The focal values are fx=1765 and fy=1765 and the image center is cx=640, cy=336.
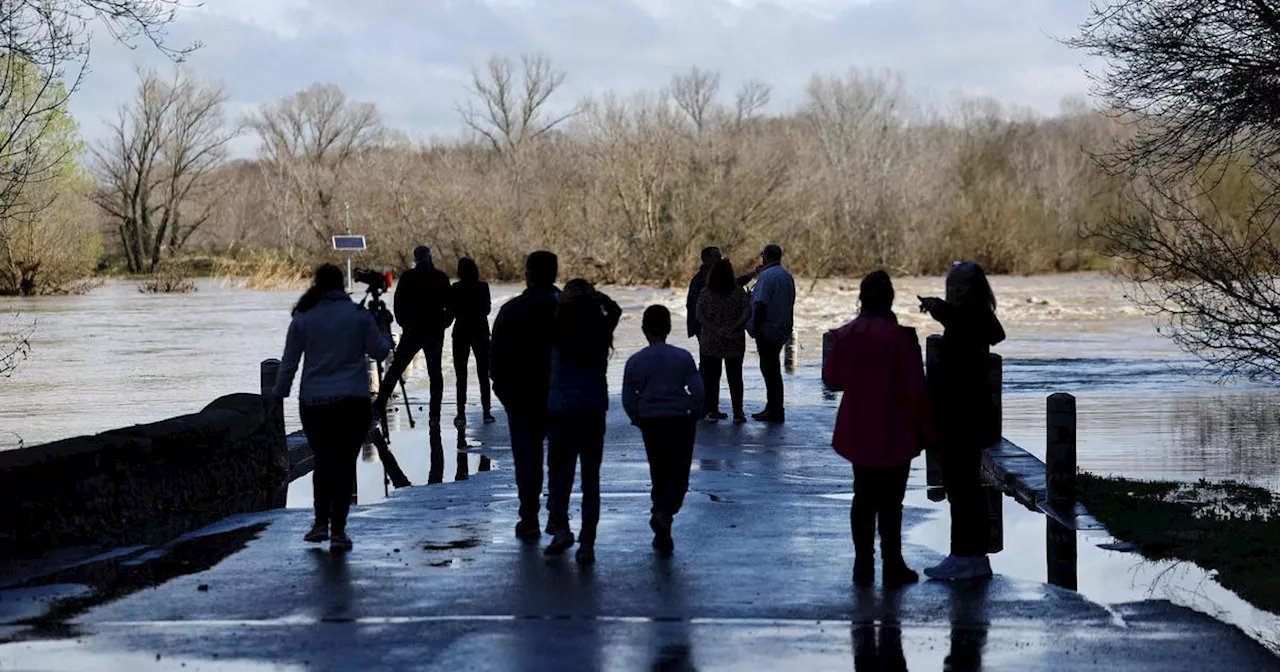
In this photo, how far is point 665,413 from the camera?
1039 cm

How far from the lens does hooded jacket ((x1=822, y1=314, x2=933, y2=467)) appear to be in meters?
9.08

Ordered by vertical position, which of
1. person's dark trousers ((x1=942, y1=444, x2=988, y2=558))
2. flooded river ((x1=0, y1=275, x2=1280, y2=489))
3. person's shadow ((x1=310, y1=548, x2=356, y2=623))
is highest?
person's dark trousers ((x1=942, y1=444, x2=988, y2=558))

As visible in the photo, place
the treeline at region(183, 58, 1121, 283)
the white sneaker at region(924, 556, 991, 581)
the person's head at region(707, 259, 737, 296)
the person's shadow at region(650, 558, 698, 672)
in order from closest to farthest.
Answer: the person's shadow at region(650, 558, 698, 672)
the white sneaker at region(924, 556, 991, 581)
the person's head at region(707, 259, 737, 296)
the treeline at region(183, 58, 1121, 283)

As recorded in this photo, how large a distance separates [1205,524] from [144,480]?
7132mm

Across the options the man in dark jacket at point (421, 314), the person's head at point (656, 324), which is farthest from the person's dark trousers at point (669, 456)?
the man in dark jacket at point (421, 314)

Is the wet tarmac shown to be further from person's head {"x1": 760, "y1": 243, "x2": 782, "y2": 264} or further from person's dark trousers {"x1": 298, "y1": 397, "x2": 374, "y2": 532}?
person's head {"x1": 760, "y1": 243, "x2": 782, "y2": 264}

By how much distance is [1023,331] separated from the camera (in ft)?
133

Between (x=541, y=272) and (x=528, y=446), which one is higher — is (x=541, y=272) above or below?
above

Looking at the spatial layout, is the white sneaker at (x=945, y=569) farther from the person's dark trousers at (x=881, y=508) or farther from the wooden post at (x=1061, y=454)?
the wooden post at (x=1061, y=454)

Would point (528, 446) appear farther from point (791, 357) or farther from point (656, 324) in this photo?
point (791, 357)

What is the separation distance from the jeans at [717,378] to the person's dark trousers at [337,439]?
8043mm

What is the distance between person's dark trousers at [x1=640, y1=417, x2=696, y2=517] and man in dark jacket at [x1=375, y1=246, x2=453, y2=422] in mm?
8014

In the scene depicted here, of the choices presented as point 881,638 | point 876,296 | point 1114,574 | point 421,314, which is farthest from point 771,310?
point 881,638

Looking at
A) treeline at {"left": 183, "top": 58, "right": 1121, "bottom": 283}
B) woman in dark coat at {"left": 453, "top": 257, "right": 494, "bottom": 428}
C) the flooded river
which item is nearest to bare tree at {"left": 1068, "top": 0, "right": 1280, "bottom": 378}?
the flooded river
